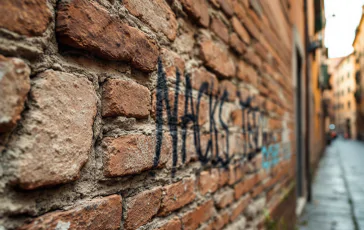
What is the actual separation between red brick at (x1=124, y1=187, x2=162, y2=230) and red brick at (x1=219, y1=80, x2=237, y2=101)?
0.68 m

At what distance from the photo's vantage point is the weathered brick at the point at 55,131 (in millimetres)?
522

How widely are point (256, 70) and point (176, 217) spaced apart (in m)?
1.32

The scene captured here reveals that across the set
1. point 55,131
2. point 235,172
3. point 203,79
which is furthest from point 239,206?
point 55,131

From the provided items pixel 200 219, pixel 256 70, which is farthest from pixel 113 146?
pixel 256 70

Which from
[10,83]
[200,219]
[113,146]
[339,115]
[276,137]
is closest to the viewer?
[10,83]

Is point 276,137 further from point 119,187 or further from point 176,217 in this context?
point 119,187

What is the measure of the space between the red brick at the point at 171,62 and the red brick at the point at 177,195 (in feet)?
1.32

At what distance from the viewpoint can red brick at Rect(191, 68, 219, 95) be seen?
116 cm

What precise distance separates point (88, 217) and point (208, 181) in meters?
0.71

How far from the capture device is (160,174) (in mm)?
940

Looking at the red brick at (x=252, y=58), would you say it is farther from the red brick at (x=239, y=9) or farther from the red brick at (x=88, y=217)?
the red brick at (x=88, y=217)

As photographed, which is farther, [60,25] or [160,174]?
[160,174]

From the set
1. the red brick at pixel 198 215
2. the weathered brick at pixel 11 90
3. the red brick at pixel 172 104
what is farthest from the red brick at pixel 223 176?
the weathered brick at pixel 11 90

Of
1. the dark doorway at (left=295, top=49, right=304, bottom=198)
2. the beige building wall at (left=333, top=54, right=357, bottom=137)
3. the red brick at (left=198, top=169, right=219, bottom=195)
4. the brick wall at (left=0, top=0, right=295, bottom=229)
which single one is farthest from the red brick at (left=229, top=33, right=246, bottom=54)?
the beige building wall at (left=333, top=54, right=357, bottom=137)
